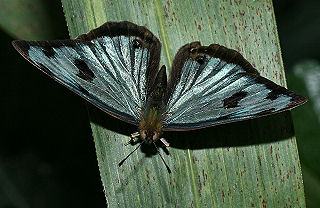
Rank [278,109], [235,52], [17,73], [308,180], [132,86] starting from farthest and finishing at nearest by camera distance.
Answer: [17,73]
[308,180]
[132,86]
[235,52]
[278,109]

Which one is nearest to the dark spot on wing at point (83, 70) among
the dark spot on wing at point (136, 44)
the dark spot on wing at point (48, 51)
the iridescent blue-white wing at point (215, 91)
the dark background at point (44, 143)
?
the dark spot on wing at point (48, 51)

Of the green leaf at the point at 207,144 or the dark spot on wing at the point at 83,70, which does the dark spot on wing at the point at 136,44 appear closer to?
the green leaf at the point at 207,144

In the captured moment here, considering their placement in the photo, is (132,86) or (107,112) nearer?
(107,112)

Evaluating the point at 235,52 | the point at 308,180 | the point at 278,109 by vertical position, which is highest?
the point at 235,52

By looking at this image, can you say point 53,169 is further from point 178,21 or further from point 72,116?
point 178,21

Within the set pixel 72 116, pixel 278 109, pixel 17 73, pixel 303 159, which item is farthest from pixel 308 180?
pixel 17 73

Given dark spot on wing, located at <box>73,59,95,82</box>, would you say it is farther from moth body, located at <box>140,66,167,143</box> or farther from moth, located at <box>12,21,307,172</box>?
moth body, located at <box>140,66,167,143</box>

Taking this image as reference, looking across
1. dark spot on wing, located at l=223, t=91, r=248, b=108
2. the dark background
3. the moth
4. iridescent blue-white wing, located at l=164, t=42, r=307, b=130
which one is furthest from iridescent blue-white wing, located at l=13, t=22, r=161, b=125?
the dark background
